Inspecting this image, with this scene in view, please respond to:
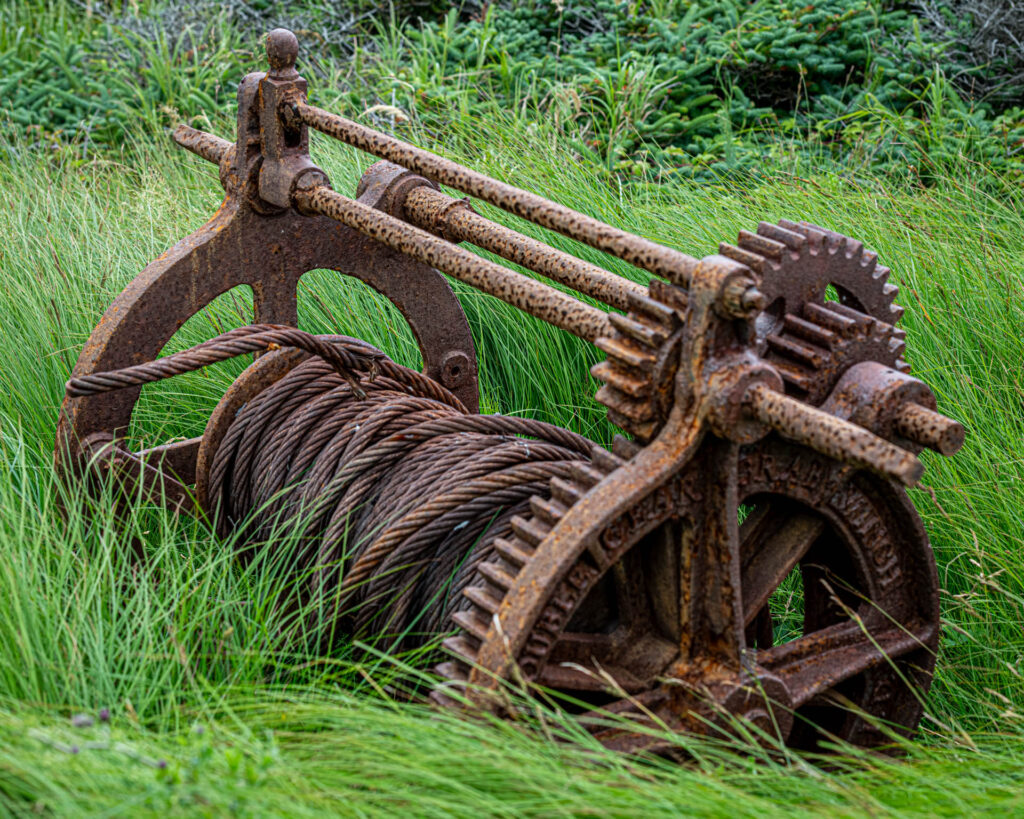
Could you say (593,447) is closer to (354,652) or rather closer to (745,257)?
(745,257)

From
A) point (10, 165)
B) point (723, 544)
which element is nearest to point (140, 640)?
point (723, 544)

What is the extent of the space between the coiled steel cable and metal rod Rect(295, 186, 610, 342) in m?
0.28

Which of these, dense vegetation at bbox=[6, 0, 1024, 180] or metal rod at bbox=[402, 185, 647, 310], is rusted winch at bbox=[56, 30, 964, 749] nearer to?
metal rod at bbox=[402, 185, 647, 310]

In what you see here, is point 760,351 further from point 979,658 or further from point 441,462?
point 979,658

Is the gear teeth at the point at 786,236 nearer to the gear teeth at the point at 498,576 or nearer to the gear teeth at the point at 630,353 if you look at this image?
the gear teeth at the point at 630,353

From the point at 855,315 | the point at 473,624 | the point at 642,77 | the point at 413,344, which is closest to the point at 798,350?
the point at 855,315

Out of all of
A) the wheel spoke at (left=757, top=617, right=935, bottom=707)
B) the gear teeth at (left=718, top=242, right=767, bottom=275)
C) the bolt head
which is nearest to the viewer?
the gear teeth at (left=718, top=242, right=767, bottom=275)

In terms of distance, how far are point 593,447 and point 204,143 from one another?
1513 millimetres

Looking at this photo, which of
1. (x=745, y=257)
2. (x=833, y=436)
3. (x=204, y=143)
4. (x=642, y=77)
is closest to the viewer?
(x=833, y=436)

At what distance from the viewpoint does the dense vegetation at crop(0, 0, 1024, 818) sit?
6.06ft

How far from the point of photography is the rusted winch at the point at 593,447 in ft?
6.56

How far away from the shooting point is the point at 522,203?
2.39 m

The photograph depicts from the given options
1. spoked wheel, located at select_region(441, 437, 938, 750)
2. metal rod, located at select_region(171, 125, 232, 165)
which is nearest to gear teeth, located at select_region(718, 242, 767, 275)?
spoked wheel, located at select_region(441, 437, 938, 750)

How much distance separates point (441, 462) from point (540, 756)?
2.76 feet
